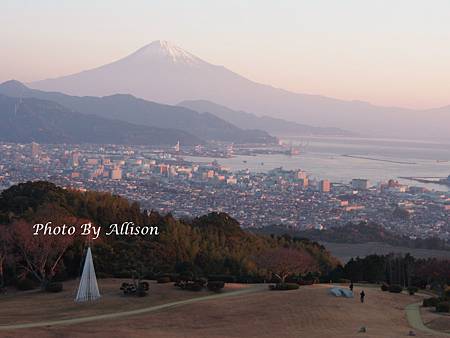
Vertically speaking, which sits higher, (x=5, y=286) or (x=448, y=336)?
(x=448, y=336)

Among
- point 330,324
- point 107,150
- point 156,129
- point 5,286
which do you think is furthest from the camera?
point 156,129

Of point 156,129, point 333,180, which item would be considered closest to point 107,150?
point 156,129

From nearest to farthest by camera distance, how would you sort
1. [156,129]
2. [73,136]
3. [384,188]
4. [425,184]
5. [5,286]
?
[5,286] < [384,188] < [425,184] < [73,136] < [156,129]

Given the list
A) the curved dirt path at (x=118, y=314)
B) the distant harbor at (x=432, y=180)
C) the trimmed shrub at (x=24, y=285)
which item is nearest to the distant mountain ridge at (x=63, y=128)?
the distant harbor at (x=432, y=180)

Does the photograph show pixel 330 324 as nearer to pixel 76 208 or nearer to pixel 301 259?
pixel 301 259

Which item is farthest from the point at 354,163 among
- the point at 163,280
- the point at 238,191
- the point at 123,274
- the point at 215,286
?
the point at 215,286

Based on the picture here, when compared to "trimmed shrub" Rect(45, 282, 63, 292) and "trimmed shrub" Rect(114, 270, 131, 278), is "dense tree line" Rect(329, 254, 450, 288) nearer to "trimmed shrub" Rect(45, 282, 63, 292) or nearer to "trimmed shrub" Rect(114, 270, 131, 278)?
"trimmed shrub" Rect(114, 270, 131, 278)

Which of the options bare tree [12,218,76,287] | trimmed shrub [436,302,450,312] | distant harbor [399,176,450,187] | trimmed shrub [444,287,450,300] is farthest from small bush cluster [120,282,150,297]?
distant harbor [399,176,450,187]

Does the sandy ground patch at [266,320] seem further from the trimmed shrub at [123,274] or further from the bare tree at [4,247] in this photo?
the bare tree at [4,247]

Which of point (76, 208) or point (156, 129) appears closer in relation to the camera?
point (76, 208)
